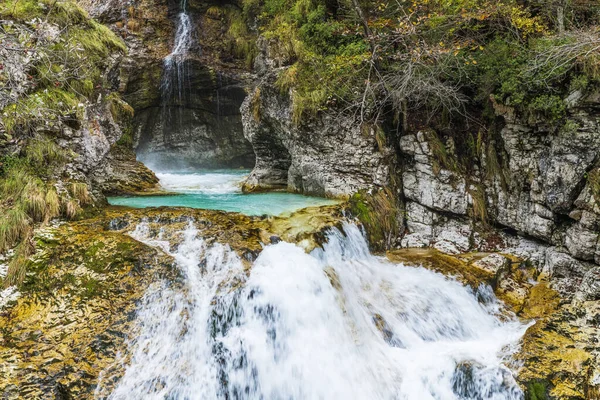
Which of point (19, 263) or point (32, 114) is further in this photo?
point (32, 114)

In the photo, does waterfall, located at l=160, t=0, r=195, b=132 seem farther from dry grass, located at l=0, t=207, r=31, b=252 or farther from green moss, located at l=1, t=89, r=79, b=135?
dry grass, located at l=0, t=207, r=31, b=252

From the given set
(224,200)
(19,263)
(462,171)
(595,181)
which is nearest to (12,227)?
(19,263)

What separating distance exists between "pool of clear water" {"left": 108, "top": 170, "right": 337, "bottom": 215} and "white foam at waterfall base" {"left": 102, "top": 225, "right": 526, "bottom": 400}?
208 cm

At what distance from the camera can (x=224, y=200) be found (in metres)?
9.05

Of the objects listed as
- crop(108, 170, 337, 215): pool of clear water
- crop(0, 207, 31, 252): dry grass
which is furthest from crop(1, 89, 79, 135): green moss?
crop(108, 170, 337, 215): pool of clear water

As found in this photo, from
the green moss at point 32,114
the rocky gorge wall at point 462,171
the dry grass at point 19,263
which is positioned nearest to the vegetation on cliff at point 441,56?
the rocky gorge wall at point 462,171

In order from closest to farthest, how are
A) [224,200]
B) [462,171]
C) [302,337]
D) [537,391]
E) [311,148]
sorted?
[537,391] → [302,337] → [462,171] → [224,200] → [311,148]

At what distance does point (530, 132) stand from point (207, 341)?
7558mm

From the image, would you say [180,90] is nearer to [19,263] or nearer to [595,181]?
[19,263]

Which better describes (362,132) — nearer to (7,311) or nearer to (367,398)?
(367,398)

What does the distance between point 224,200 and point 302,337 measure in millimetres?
5051

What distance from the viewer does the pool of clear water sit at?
7845 millimetres

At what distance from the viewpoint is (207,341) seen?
4652 mm

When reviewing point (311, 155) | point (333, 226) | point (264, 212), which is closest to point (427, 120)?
point (311, 155)
